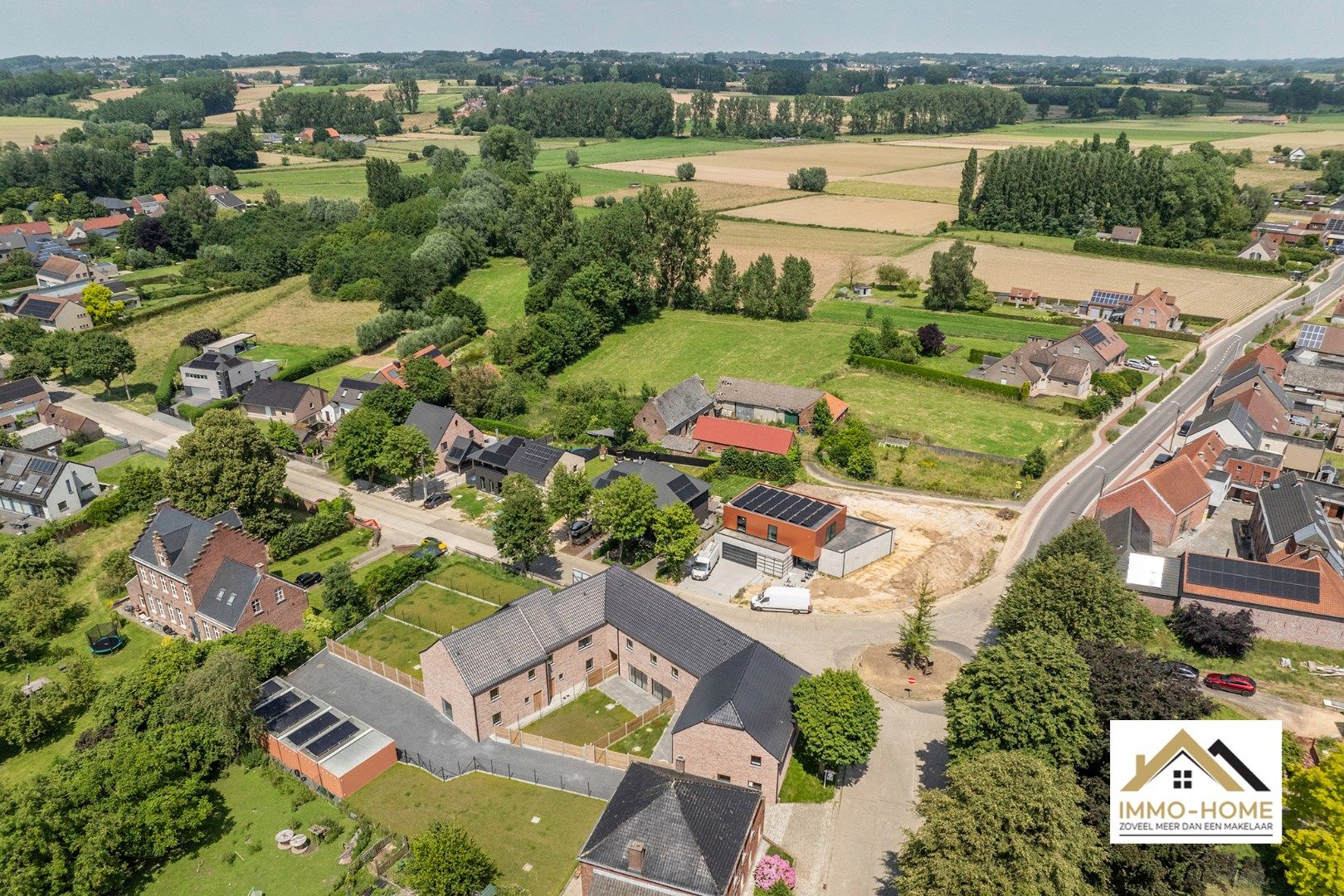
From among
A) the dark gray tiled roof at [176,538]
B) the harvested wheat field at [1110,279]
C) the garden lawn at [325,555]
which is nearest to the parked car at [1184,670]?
the garden lawn at [325,555]

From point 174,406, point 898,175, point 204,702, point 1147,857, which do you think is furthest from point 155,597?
point 898,175

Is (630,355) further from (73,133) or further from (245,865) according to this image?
(73,133)

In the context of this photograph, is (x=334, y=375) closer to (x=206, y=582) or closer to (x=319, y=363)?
(x=319, y=363)

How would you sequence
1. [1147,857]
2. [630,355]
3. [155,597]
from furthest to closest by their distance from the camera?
[630,355]
[155,597]
[1147,857]

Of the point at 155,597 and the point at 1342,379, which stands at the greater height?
the point at 1342,379

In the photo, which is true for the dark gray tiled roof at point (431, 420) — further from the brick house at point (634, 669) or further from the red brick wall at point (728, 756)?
the red brick wall at point (728, 756)

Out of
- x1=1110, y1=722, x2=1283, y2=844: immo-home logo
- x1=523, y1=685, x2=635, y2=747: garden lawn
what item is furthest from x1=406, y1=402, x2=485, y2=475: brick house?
x1=1110, y1=722, x2=1283, y2=844: immo-home logo
